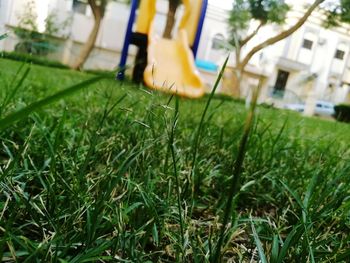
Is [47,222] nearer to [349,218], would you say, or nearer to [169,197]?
[169,197]

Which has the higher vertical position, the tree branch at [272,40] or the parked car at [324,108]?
the tree branch at [272,40]

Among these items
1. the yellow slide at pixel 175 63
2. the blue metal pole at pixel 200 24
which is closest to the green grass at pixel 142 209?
the yellow slide at pixel 175 63

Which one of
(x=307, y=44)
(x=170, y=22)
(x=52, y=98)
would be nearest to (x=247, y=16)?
(x=52, y=98)

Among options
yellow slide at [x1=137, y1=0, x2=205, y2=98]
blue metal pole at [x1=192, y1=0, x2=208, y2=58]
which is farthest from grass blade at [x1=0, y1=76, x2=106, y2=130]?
blue metal pole at [x1=192, y1=0, x2=208, y2=58]

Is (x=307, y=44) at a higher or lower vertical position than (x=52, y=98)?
higher

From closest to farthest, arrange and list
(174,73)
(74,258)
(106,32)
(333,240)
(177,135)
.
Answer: (74,258) < (333,240) < (177,135) < (174,73) < (106,32)

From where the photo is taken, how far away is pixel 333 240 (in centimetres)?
44

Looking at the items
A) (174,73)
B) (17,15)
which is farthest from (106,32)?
(17,15)

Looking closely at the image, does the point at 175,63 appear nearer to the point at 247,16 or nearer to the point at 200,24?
the point at 200,24

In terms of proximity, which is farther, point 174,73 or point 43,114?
point 174,73

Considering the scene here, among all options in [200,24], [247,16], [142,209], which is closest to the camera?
[142,209]

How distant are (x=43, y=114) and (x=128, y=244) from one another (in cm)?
60

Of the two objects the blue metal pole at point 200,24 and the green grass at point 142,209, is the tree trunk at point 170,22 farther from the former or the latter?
the green grass at point 142,209

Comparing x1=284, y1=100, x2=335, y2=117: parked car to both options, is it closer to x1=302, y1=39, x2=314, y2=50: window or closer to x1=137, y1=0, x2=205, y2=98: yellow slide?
x1=302, y1=39, x2=314, y2=50: window
